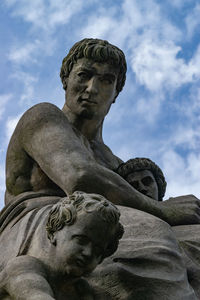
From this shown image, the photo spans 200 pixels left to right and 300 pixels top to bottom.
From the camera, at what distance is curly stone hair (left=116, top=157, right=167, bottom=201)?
8172 millimetres

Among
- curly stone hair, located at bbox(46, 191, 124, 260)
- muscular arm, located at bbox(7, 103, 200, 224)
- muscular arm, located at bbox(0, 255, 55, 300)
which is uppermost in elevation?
muscular arm, located at bbox(7, 103, 200, 224)

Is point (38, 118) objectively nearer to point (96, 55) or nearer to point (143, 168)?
point (96, 55)

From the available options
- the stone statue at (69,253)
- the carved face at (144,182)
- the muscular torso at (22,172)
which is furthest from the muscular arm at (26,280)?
the carved face at (144,182)

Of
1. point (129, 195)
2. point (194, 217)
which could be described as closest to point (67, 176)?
point (129, 195)

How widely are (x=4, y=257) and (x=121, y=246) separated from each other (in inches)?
35.0

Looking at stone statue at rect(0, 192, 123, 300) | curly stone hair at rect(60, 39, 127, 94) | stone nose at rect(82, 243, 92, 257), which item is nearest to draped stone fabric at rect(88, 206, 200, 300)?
stone statue at rect(0, 192, 123, 300)

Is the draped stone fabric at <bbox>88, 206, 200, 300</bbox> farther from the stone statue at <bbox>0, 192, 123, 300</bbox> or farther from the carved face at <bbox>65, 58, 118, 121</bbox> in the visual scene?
the carved face at <bbox>65, 58, 118, 121</bbox>

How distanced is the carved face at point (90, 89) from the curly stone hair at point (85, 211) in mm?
2691

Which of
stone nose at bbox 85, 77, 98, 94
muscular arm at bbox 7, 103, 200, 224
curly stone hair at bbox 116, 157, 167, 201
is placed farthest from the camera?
curly stone hair at bbox 116, 157, 167, 201

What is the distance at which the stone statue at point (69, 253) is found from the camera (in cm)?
525

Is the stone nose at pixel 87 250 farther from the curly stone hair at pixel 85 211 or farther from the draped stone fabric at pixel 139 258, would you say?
the draped stone fabric at pixel 139 258

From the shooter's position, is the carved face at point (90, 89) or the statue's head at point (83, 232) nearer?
the statue's head at point (83, 232)

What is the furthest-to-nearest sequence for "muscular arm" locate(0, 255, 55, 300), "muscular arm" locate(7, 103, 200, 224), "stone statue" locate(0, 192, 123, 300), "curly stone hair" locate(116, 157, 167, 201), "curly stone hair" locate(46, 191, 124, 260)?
1. "curly stone hair" locate(116, 157, 167, 201)
2. "muscular arm" locate(7, 103, 200, 224)
3. "curly stone hair" locate(46, 191, 124, 260)
4. "stone statue" locate(0, 192, 123, 300)
5. "muscular arm" locate(0, 255, 55, 300)

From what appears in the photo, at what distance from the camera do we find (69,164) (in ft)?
22.8
